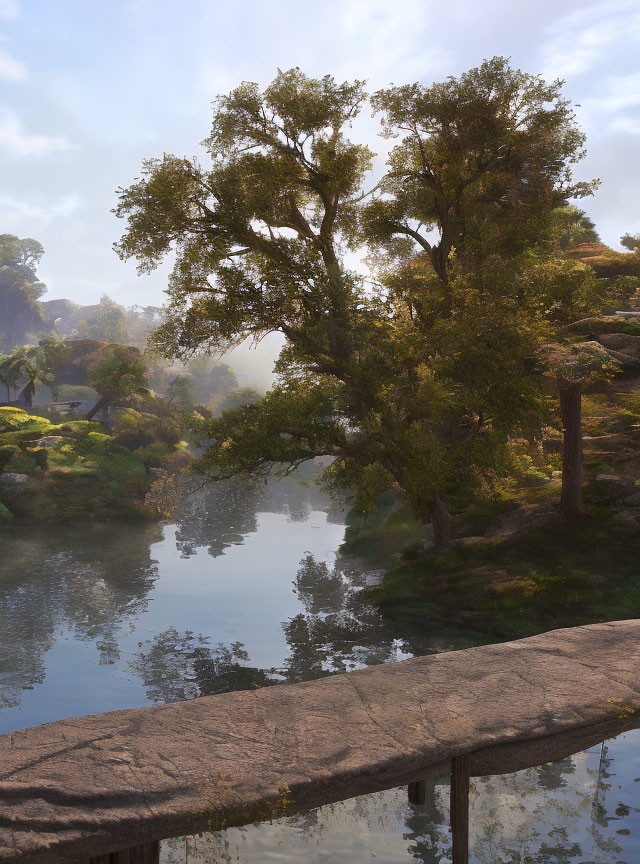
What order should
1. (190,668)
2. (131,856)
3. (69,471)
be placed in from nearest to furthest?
(131,856)
(190,668)
(69,471)

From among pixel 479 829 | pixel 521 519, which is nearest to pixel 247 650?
pixel 479 829

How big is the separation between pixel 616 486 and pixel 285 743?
637 inches

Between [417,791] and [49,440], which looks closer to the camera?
[417,791]

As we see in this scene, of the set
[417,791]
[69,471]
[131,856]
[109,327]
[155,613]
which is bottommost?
[155,613]

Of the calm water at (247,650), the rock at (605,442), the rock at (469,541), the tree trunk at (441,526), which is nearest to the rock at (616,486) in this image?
the rock at (605,442)

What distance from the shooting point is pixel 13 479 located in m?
32.8

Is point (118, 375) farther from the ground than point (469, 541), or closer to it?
farther from the ground

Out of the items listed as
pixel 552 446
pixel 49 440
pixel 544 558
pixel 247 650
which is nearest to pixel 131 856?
pixel 247 650

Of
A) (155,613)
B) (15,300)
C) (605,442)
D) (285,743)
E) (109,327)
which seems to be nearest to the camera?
(285,743)

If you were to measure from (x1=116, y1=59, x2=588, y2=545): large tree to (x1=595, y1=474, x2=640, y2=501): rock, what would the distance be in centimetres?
347

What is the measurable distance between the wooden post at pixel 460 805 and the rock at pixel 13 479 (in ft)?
101

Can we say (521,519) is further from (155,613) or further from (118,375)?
(118,375)

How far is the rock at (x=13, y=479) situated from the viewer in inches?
1286

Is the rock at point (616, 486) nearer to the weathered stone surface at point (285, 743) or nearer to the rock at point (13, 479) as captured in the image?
the weathered stone surface at point (285, 743)
